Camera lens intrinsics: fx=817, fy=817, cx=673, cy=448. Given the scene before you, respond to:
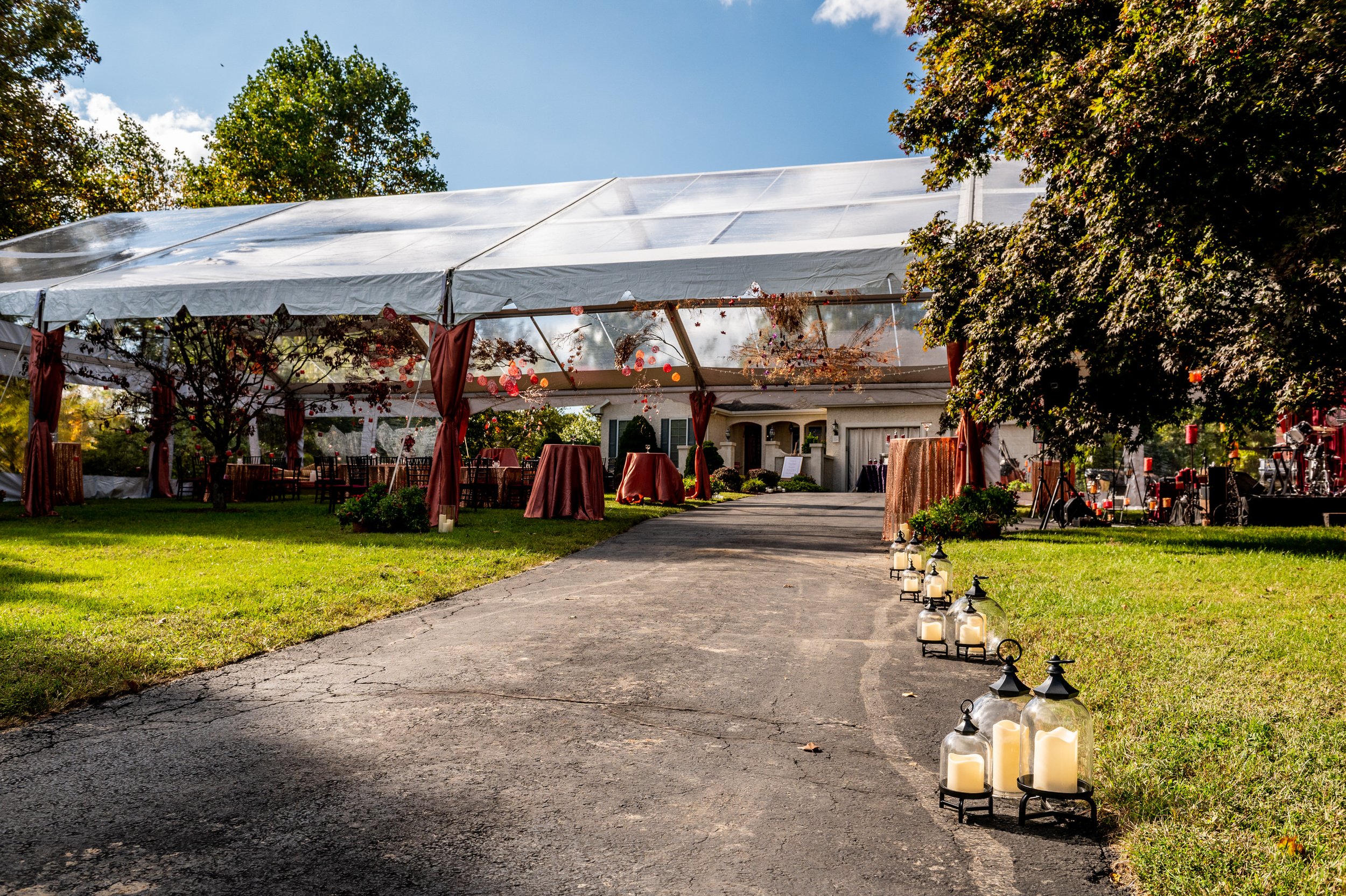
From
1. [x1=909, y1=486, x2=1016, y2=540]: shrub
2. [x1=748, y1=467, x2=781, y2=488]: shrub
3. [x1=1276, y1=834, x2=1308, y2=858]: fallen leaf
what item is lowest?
[x1=1276, y1=834, x2=1308, y2=858]: fallen leaf

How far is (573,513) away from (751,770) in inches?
352

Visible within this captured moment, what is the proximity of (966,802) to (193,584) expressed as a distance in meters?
4.96

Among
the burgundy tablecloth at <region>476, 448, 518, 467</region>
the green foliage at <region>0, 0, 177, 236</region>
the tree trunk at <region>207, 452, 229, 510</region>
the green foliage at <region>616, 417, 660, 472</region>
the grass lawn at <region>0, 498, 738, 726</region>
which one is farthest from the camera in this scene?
the green foliage at <region>616, 417, 660, 472</region>

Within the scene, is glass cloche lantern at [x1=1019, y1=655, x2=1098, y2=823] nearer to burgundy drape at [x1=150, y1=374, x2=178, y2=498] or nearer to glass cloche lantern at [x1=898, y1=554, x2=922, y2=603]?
glass cloche lantern at [x1=898, y1=554, x2=922, y2=603]

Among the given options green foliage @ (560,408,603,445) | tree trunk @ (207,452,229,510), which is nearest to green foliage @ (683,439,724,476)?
green foliage @ (560,408,603,445)

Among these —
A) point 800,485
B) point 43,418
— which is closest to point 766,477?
point 800,485

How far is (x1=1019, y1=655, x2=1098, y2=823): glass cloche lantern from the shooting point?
202cm

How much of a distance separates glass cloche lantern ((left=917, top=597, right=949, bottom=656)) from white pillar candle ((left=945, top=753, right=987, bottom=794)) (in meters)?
1.73

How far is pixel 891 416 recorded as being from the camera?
79.0 feet

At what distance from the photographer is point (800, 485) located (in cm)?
2341

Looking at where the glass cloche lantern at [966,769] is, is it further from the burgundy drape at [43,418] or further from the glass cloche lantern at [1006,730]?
the burgundy drape at [43,418]

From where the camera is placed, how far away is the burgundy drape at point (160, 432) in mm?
12812

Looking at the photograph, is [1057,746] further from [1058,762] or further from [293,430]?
[293,430]

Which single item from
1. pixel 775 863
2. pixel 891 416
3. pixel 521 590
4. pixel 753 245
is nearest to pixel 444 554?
pixel 521 590
